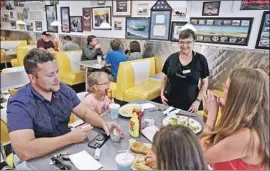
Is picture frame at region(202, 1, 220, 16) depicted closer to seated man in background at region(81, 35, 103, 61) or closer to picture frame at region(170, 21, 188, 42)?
picture frame at region(170, 21, 188, 42)

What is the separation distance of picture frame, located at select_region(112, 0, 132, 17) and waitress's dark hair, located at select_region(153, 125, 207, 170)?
15.3ft

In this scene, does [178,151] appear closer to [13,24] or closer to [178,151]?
[178,151]

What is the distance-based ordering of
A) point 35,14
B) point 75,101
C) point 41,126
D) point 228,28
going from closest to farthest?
point 41,126 < point 75,101 < point 228,28 < point 35,14

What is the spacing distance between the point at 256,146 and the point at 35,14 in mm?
8273

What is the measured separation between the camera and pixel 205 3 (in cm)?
390

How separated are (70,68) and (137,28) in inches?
73.5

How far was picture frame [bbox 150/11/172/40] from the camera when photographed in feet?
14.7

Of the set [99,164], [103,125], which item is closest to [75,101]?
[103,125]

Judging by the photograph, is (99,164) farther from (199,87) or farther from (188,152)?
(199,87)

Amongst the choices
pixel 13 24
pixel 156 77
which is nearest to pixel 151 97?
pixel 156 77

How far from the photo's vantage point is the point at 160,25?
459cm

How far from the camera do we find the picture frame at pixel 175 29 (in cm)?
430

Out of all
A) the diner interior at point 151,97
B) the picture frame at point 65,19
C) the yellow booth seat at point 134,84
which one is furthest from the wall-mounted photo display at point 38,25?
the yellow booth seat at point 134,84

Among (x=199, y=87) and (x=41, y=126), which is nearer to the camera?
(x=41, y=126)
